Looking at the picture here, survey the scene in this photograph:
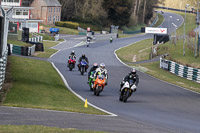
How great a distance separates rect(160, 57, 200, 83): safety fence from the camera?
36938 millimetres

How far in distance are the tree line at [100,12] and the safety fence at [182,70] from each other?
66.4 metres

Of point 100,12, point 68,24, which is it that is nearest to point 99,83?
point 68,24

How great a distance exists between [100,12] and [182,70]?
7163 centimetres

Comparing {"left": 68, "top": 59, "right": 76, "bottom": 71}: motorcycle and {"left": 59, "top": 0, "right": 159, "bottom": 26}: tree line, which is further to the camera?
{"left": 59, "top": 0, "right": 159, "bottom": 26}: tree line

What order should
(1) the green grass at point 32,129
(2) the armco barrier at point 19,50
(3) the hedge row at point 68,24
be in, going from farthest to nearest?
1. (3) the hedge row at point 68,24
2. (2) the armco barrier at point 19,50
3. (1) the green grass at point 32,129

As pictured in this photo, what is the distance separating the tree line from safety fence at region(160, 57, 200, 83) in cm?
6644

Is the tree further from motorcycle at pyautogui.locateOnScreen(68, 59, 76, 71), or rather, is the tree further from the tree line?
motorcycle at pyautogui.locateOnScreen(68, 59, 76, 71)

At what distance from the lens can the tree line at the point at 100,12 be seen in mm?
109312

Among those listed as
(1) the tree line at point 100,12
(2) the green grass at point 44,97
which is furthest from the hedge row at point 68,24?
(2) the green grass at point 44,97

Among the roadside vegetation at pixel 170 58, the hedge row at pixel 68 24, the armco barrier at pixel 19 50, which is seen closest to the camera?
the roadside vegetation at pixel 170 58

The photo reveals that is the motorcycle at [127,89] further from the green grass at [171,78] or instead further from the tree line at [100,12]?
the tree line at [100,12]

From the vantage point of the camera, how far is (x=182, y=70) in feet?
129

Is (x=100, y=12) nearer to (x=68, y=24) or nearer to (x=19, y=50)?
(x=68, y=24)

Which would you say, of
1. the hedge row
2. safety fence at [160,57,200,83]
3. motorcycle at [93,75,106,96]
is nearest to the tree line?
the hedge row
